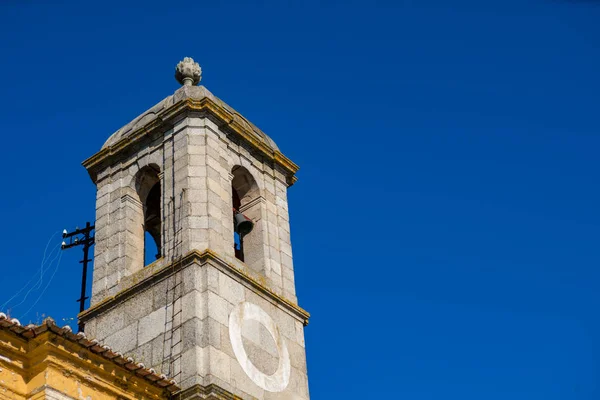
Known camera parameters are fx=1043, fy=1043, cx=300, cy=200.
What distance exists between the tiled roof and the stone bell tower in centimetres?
59

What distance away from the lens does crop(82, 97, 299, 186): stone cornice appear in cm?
2039

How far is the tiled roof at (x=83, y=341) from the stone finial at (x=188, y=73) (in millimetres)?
8169

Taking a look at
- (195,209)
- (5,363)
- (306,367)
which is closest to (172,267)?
(195,209)

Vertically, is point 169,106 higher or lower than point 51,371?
higher

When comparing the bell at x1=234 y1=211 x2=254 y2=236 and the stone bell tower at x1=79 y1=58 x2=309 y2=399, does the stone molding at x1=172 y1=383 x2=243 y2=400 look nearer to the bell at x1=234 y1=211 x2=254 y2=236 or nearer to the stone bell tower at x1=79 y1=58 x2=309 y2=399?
the stone bell tower at x1=79 y1=58 x2=309 y2=399

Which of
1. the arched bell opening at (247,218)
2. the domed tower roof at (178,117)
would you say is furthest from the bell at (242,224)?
the domed tower roof at (178,117)

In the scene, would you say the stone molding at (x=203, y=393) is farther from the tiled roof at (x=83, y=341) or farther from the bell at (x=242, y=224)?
the bell at (x=242, y=224)

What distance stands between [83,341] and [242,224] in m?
5.76

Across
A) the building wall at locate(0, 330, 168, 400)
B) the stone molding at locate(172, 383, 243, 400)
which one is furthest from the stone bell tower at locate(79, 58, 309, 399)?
the building wall at locate(0, 330, 168, 400)

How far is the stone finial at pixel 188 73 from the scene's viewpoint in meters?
22.5

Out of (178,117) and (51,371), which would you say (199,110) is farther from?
(51,371)

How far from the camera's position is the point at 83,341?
591 inches

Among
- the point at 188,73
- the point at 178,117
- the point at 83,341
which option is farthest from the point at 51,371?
the point at 188,73

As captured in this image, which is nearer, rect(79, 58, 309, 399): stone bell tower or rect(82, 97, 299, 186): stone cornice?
rect(79, 58, 309, 399): stone bell tower
